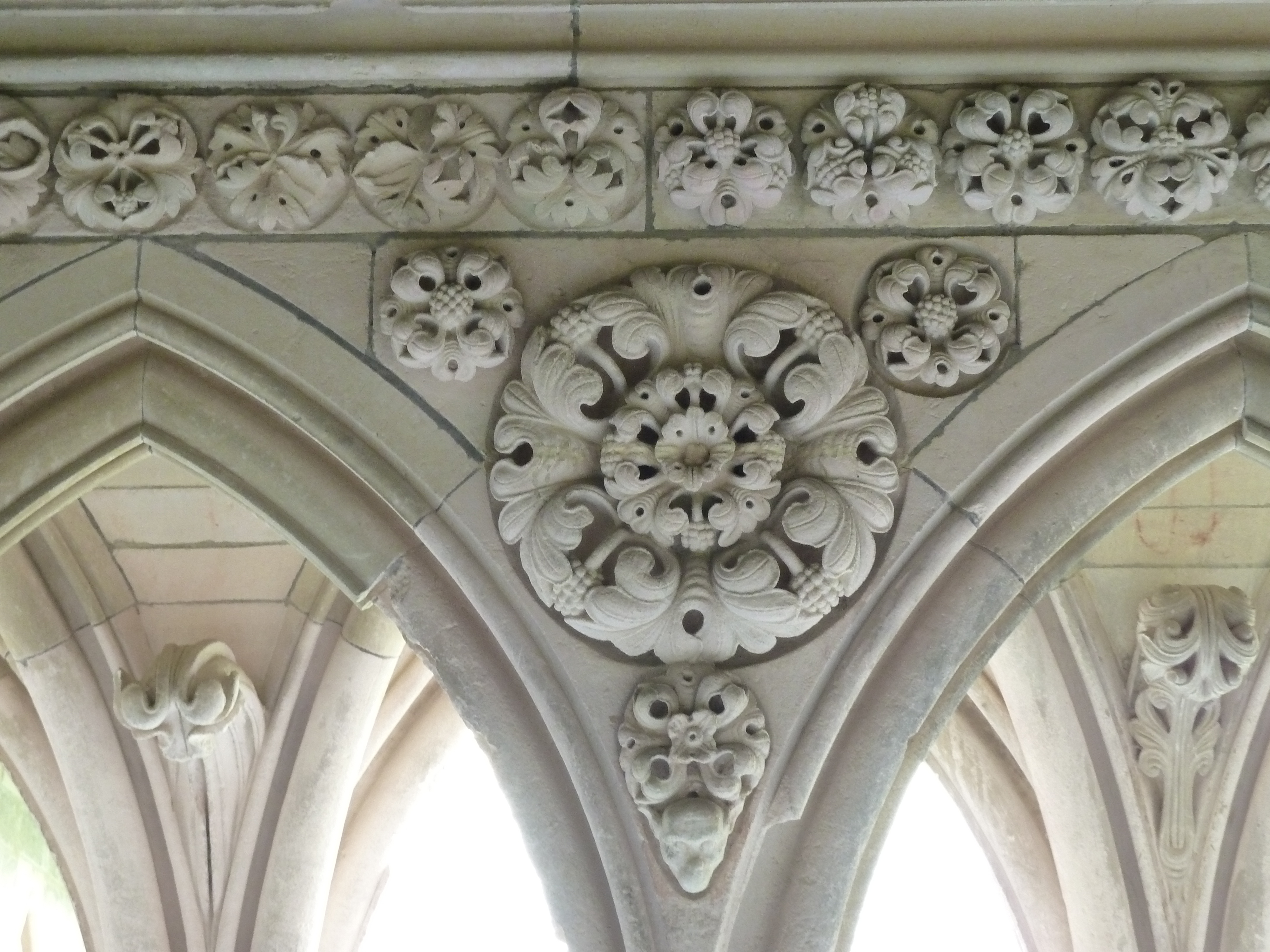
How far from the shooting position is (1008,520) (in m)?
2.11

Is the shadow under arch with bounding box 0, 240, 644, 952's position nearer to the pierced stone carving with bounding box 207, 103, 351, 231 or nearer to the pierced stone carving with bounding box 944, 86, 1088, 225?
the pierced stone carving with bounding box 207, 103, 351, 231

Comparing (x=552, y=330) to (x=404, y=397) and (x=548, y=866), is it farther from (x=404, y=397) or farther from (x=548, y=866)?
(x=548, y=866)

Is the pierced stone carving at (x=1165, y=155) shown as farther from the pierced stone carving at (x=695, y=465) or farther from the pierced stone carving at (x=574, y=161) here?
the pierced stone carving at (x=574, y=161)

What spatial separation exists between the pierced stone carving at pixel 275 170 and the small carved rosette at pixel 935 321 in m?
0.68

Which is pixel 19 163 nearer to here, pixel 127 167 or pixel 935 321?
pixel 127 167

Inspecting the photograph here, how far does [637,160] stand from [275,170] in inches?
17.6

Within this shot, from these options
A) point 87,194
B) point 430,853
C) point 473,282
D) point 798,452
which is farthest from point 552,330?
point 430,853

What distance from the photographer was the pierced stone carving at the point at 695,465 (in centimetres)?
203

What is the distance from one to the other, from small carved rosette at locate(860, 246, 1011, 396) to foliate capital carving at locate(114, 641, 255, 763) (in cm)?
135

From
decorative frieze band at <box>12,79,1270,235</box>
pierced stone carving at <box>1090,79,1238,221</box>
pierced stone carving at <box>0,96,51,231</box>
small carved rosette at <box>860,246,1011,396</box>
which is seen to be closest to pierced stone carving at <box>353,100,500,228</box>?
decorative frieze band at <box>12,79,1270,235</box>

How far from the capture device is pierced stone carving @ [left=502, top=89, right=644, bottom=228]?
2.14 m

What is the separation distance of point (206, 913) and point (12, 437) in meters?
1.14

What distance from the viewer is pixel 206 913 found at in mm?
3004

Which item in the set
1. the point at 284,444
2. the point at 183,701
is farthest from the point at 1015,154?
the point at 183,701
